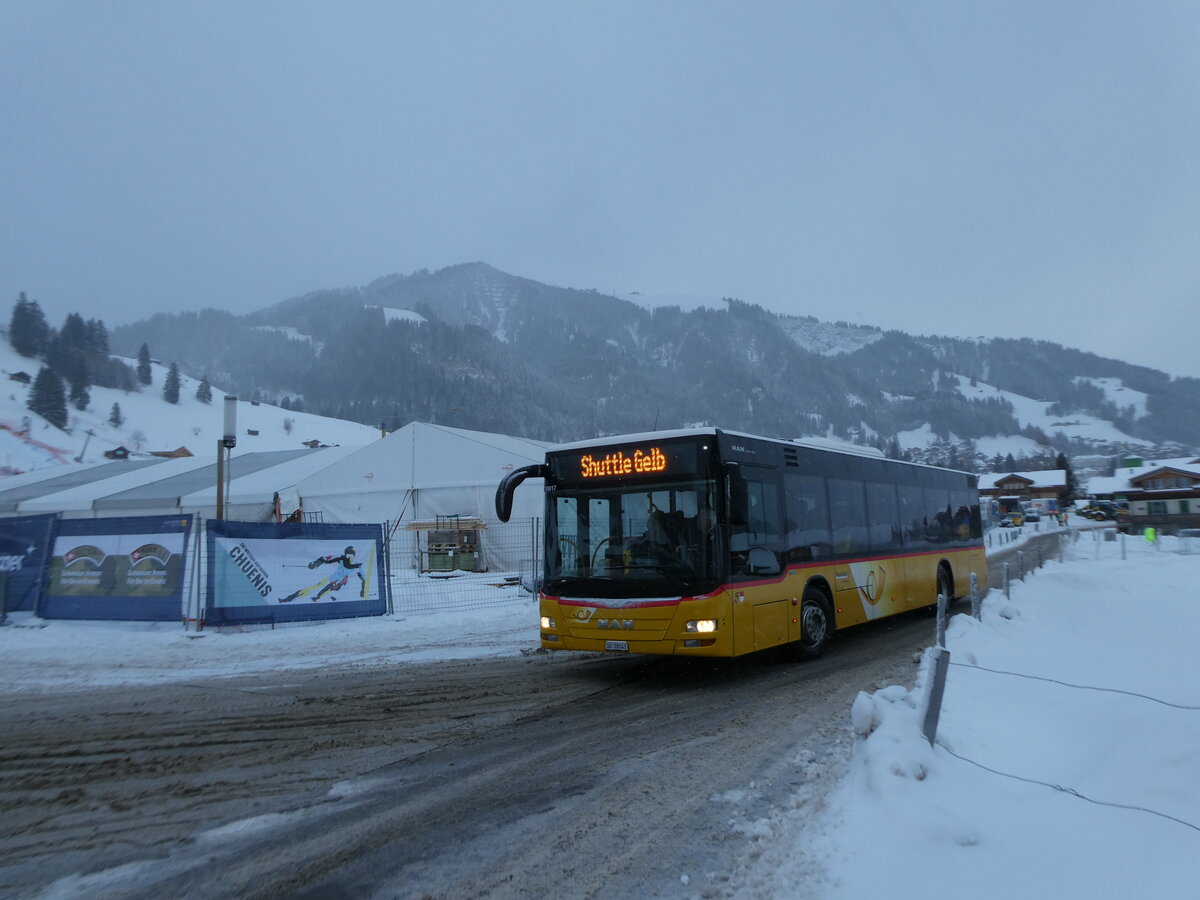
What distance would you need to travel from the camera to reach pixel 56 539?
45.7 feet

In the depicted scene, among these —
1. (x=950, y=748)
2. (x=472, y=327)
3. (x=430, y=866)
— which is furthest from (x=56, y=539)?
(x=472, y=327)

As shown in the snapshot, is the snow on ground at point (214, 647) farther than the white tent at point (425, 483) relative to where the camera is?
No

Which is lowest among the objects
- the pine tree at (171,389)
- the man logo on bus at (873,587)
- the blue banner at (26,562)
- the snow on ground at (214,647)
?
the snow on ground at (214,647)

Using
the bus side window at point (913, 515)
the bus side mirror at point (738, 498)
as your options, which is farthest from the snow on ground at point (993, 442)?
the bus side mirror at point (738, 498)

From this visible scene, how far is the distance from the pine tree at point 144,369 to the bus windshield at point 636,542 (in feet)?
404

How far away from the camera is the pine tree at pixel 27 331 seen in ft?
359

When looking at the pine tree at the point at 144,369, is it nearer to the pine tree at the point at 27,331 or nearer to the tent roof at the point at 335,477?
the pine tree at the point at 27,331

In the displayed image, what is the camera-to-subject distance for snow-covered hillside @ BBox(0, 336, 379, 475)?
243ft

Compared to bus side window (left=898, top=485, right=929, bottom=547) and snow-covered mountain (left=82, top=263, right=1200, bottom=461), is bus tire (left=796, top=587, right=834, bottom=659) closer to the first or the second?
bus side window (left=898, top=485, right=929, bottom=547)

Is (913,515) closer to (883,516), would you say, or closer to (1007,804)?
(883,516)

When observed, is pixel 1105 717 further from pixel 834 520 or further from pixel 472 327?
pixel 472 327

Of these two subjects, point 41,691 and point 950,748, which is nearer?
point 950,748

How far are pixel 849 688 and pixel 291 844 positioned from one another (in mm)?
5964

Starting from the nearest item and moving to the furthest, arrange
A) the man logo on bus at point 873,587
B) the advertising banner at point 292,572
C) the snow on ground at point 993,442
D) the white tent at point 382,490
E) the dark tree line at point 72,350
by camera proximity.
→ the man logo on bus at point 873,587 < the advertising banner at point 292,572 < the white tent at point 382,490 < the dark tree line at point 72,350 < the snow on ground at point 993,442
